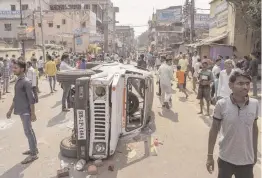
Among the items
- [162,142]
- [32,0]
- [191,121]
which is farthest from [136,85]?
[32,0]

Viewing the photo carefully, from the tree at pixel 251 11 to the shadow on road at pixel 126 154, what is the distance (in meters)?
9.84

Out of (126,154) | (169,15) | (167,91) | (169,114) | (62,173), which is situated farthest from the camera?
(169,15)

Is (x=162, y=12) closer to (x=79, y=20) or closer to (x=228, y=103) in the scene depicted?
(x=79, y=20)

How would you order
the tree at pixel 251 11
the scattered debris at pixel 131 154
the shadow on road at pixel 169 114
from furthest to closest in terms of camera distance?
the tree at pixel 251 11 < the shadow on road at pixel 169 114 < the scattered debris at pixel 131 154

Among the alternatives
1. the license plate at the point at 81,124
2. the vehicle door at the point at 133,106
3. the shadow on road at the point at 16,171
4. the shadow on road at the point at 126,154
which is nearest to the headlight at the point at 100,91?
the license plate at the point at 81,124

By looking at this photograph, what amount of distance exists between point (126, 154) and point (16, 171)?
1.90 meters

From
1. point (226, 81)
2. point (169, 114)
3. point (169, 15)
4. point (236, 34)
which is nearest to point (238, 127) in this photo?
point (226, 81)

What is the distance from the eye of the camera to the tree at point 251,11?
14106 mm

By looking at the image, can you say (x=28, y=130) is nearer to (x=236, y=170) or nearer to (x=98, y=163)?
(x=98, y=163)

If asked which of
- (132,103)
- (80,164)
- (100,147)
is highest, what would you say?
(132,103)

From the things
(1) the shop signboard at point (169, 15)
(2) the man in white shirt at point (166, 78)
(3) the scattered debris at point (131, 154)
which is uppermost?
(1) the shop signboard at point (169, 15)

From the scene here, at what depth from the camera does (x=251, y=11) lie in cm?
1449

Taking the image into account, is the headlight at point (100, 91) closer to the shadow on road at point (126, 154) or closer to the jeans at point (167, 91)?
the shadow on road at point (126, 154)

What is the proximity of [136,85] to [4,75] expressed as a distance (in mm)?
6567
